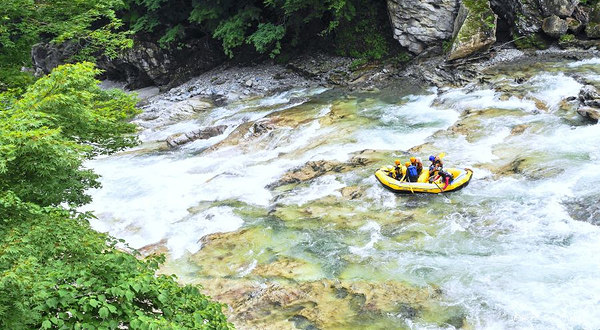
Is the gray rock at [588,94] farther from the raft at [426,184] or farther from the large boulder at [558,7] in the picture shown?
the large boulder at [558,7]

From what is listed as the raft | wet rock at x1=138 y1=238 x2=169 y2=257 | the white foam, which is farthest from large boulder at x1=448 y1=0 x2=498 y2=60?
wet rock at x1=138 y1=238 x2=169 y2=257

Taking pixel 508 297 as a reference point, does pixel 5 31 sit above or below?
above

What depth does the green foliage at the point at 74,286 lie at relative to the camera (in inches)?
163

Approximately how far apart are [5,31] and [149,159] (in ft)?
22.9

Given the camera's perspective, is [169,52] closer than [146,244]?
No

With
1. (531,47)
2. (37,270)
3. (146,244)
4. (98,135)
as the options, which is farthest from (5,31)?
(531,47)

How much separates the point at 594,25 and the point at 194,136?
609 inches

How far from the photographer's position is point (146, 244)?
11.5 metres

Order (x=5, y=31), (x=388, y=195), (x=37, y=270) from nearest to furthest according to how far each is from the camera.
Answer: (x=37, y=270) → (x=5, y=31) → (x=388, y=195)

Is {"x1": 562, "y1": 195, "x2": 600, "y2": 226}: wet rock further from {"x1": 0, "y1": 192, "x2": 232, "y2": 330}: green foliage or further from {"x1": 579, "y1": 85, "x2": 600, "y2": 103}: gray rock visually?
{"x1": 0, "y1": 192, "x2": 232, "y2": 330}: green foliage

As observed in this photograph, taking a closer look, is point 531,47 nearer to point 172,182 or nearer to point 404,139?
point 404,139

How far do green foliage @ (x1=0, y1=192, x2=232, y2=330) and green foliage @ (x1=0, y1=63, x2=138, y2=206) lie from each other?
628 millimetres

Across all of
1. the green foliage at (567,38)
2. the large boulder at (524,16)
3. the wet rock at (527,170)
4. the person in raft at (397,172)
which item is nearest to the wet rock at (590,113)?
the wet rock at (527,170)

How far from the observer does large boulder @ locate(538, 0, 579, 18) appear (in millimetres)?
19656
